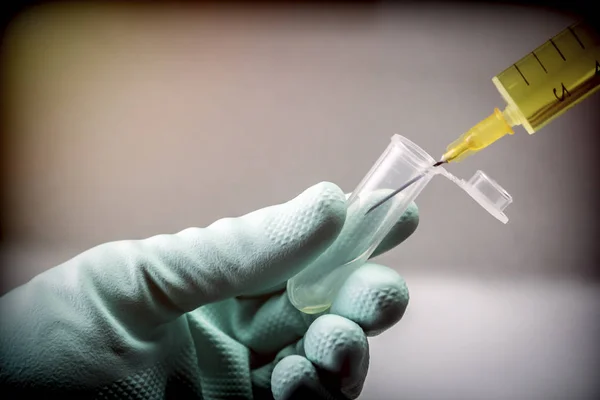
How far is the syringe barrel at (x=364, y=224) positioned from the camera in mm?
728

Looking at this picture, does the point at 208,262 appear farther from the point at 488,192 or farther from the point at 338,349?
the point at 488,192

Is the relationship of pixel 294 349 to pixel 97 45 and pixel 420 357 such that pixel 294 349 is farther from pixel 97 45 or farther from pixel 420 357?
pixel 97 45

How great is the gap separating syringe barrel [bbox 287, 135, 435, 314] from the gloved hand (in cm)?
2

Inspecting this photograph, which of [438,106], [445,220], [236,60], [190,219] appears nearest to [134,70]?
[236,60]

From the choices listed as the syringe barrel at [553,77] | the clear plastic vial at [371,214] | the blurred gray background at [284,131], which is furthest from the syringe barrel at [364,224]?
the blurred gray background at [284,131]

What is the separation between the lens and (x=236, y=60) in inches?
45.5

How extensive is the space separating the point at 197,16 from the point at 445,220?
72cm

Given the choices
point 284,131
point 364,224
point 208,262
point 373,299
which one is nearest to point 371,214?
point 364,224

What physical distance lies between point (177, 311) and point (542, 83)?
597 mm

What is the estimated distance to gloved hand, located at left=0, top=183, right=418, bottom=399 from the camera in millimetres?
697

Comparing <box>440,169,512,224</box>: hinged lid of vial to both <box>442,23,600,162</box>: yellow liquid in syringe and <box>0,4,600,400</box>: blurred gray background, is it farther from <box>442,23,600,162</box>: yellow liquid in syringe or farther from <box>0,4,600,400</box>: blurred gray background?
<box>0,4,600,400</box>: blurred gray background

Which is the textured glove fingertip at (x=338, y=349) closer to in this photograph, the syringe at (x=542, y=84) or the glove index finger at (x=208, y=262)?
the glove index finger at (x=208, y=262)

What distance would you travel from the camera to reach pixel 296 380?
2.31ft

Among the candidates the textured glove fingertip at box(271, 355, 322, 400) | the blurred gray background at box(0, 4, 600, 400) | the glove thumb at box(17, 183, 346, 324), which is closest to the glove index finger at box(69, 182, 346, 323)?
the glove thumb at box(17, 183, 346, 324)
